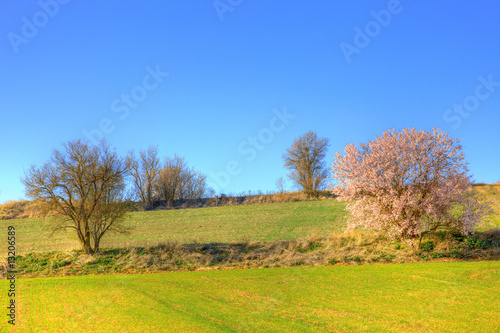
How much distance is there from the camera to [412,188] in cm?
2448

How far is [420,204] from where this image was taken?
2441cm

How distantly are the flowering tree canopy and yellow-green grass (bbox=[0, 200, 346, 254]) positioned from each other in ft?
17.9

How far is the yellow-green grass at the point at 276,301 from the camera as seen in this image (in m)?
11.6

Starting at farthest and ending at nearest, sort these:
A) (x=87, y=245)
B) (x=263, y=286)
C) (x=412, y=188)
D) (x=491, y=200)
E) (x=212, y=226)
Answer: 1. (x=212, y=226)
2. (x=491, y=200)
3. (x=87, y=245)
4. (x=412, y=188)
5. (x=263, y=286)

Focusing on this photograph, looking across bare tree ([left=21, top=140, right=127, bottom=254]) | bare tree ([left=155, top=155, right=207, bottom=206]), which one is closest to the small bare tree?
bare tree ([left=155, top=155, right=207, bottom=206])

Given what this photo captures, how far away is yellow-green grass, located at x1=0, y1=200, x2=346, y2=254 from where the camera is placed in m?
31.7

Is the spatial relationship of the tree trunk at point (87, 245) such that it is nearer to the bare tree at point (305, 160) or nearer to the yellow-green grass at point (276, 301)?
the yellow-green grass at point (276, 301)

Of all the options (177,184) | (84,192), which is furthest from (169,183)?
(84,192)

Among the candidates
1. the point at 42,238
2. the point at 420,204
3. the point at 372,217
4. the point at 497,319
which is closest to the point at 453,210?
the point at 420,204

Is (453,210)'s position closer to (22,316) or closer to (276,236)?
(276,236)

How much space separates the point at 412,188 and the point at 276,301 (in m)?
13.8

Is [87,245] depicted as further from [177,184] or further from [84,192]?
[177,184]

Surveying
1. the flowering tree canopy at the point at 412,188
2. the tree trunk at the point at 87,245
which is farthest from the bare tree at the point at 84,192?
the flowering tree canopy at the point at 412,188

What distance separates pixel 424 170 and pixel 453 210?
3.72 m
